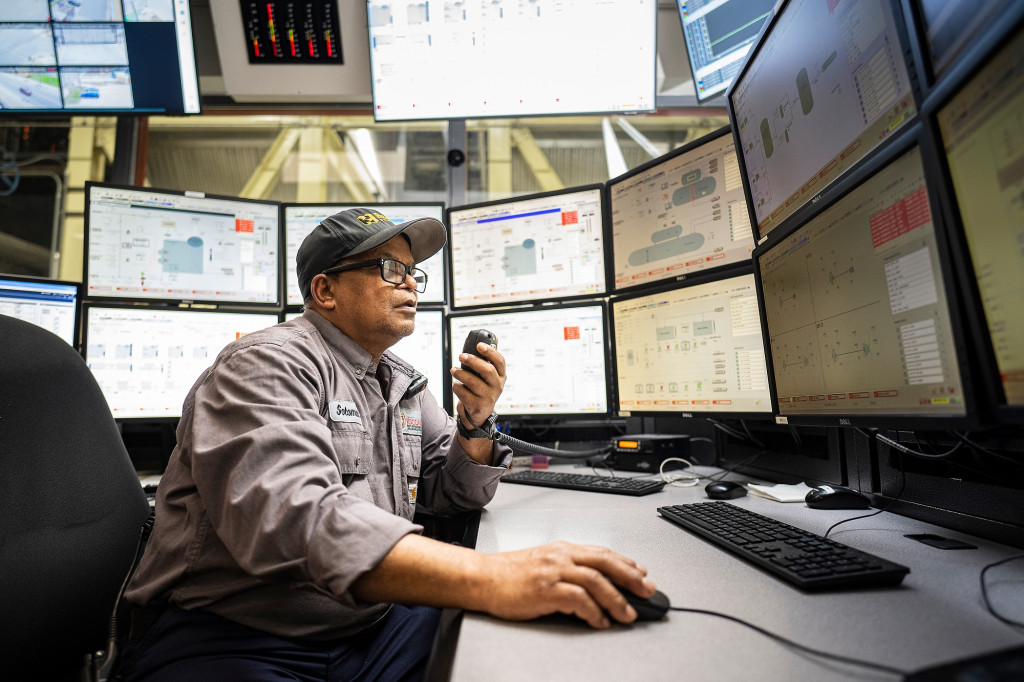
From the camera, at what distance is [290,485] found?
0.65 metres

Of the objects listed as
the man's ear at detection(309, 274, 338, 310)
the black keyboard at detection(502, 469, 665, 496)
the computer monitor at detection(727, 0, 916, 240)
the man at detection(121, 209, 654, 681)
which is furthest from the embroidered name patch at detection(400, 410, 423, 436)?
the computer monitor at detection(727, 0, 916, 240)

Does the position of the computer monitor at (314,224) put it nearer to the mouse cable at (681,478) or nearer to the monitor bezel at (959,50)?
the mouse cable at (681,478)

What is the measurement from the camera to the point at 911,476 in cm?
95

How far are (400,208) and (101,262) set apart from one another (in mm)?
952

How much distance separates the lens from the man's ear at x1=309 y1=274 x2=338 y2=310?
112 cm

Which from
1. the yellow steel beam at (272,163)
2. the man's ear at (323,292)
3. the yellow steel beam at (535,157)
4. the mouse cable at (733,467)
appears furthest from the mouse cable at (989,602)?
the yellow steel beam at (272,163)

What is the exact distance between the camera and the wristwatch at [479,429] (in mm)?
1179

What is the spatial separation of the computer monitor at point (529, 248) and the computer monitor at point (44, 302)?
1182 mm

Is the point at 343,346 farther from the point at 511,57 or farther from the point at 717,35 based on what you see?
the point at 717,35

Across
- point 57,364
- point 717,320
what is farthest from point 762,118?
point 57,364

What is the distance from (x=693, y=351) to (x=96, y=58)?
2.30 meters

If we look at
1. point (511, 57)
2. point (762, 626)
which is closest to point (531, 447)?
point (762, 626)

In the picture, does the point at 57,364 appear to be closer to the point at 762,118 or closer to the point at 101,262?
the point at 101,262

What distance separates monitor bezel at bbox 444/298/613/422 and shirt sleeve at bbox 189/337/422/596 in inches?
34.6
